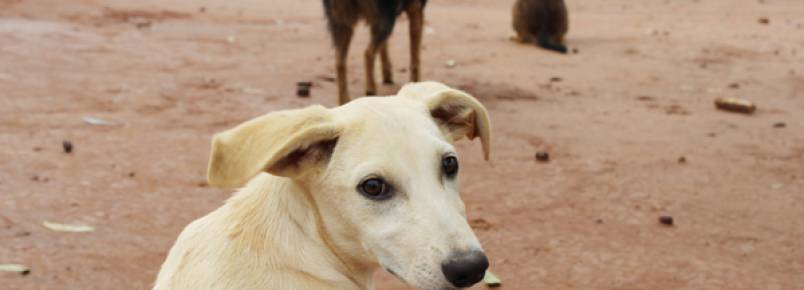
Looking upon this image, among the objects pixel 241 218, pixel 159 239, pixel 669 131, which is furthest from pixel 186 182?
pixel 669 131

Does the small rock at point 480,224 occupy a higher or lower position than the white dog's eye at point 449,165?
lower

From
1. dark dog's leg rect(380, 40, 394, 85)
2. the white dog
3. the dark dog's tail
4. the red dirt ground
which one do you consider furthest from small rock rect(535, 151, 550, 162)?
the dark dog's tail

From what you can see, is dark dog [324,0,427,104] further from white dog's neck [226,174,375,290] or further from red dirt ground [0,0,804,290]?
white dog's neck [226,174,375,290]

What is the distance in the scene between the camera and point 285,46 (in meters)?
10.7

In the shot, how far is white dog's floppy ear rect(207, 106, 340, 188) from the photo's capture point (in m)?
2.16

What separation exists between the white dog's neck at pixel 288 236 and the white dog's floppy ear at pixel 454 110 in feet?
1.49

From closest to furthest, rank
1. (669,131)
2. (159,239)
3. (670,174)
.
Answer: (159,239) → (670,174) → (669,131)

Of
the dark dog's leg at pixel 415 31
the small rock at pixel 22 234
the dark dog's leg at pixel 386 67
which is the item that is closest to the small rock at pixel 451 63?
the dark dog's leg at pixel 386 67

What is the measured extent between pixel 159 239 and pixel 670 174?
3.09 metres

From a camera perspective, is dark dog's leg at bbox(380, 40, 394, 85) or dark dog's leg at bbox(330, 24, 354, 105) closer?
dark dog's leg at bbox(330, 24, 354, 105)

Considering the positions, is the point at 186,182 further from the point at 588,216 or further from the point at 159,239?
the point at 588,216

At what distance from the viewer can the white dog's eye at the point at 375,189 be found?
2.30m

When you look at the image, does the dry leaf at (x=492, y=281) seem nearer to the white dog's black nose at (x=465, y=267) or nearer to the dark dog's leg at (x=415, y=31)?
the white dog's black nose at (x=465, y=267)

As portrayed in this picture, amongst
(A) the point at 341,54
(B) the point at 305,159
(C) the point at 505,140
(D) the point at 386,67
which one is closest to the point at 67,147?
(A) the point at 341,54
